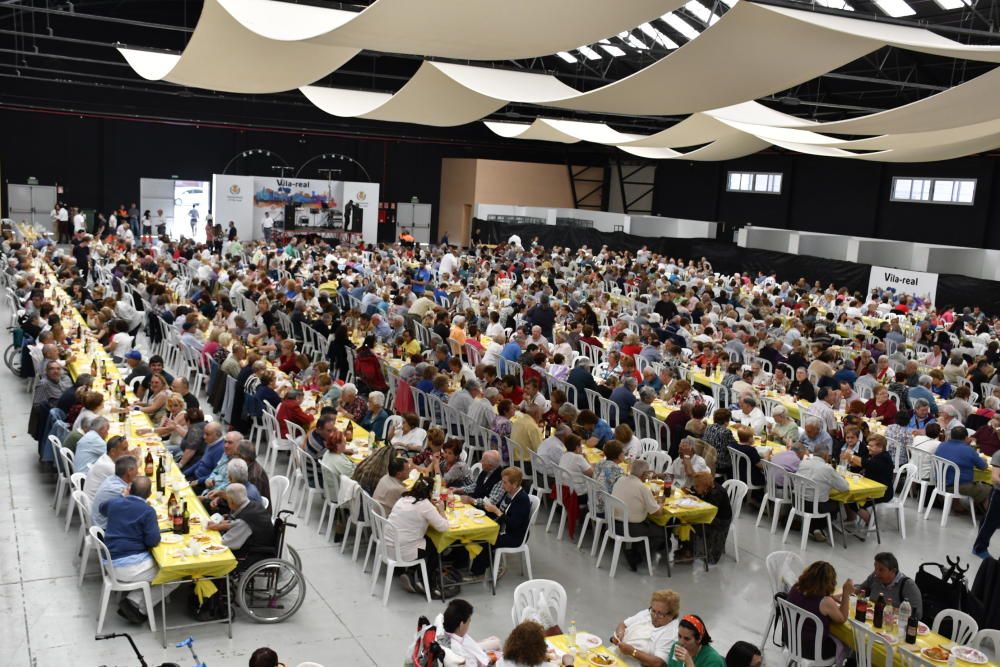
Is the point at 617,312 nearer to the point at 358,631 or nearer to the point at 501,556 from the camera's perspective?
the point at 501,556

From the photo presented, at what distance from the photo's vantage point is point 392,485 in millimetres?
7184

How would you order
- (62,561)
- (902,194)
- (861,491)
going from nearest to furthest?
(62,561)
(861,491)
(902,194)

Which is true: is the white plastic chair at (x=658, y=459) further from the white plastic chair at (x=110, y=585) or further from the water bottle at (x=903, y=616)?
the white plastic chair at (x=110, y=585)

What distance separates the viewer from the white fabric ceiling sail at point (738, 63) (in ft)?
27.0

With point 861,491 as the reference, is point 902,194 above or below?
above

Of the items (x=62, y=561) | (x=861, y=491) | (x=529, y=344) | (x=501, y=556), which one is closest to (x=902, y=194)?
(x=529, y=344)

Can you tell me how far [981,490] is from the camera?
30.8 feet

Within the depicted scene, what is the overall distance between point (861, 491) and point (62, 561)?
6914 millimetres

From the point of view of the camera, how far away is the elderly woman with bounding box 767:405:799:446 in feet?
31.2

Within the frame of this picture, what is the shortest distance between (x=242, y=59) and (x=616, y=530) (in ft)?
25.6

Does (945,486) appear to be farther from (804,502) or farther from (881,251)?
(881,251)

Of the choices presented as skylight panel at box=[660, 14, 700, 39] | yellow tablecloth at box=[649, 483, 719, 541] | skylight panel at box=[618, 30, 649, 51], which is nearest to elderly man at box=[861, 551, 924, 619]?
yellow tablecloth at box=[649, 483, 719, 541]

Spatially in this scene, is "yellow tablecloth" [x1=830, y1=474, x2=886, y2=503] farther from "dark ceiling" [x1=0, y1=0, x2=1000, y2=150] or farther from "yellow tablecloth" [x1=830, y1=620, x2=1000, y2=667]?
"dark ceiling" [x1=0, y1=0, x2=1000, y2=150]

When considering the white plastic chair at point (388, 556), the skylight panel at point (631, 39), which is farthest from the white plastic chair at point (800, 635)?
the skylight panel at point (631, 39)
